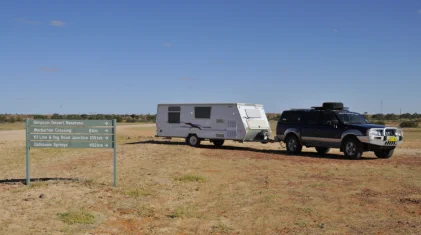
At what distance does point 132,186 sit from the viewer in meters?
12.3

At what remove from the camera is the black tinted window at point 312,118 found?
22.4 meters

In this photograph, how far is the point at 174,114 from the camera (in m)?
26.9

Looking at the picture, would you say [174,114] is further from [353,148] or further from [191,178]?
[191,178]

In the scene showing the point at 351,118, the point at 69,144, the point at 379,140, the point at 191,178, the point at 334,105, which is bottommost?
the point at 191,178

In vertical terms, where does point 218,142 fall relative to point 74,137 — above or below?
below

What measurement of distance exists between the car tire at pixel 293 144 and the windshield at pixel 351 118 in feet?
8.16

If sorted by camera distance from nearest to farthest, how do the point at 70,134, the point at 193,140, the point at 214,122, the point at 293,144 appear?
the point at 70,134 → the point at 293,144 → the point at 214,122 → the point at 193,140

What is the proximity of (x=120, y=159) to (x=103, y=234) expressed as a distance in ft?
34.8

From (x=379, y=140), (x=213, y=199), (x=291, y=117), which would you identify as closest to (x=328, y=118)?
(x=291, y=117)

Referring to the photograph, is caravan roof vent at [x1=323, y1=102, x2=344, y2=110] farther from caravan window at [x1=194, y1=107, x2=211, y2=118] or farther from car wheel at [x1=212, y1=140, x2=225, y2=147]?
car wheel at [x1=212, y1=140, x2=225, y2=147]

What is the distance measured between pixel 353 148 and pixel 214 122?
7633 millimetres

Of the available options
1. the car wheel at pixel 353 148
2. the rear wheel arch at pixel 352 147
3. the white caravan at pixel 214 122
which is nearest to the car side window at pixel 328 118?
the rear wheel arch at pixel 352 147

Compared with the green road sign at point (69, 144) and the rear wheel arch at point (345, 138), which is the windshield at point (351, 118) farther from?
the green road sign at point (69, 144)

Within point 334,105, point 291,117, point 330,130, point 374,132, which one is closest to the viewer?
point 374,132
